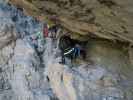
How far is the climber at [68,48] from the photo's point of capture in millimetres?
3312

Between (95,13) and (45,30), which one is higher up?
(95,13)

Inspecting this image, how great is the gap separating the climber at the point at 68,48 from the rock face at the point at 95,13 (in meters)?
0.70

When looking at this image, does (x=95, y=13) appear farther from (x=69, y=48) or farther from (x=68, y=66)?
(x=69, y=48)

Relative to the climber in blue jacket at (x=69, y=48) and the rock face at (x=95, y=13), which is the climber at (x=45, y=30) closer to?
the climber in blue jacket at (x=69, y=48)

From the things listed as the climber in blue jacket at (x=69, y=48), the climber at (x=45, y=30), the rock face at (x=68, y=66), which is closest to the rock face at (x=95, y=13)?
the rock face at (x=68, y=66)

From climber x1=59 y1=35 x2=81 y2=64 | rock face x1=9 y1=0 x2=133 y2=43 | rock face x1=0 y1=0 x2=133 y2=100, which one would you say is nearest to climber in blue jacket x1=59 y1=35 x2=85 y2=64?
climber x1=59 y1=35 x2=81 y2=64

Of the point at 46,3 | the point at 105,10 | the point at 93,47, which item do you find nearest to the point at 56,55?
the point at 93,47

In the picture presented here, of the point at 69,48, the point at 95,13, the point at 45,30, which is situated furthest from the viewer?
the point at 45,30

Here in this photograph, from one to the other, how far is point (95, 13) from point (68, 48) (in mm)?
1435

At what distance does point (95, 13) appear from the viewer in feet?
6.65

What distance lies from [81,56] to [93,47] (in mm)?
172

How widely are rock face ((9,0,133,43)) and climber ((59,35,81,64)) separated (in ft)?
2.29

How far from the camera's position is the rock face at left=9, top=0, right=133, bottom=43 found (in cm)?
179

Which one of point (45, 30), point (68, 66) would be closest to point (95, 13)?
point (68, 66)
